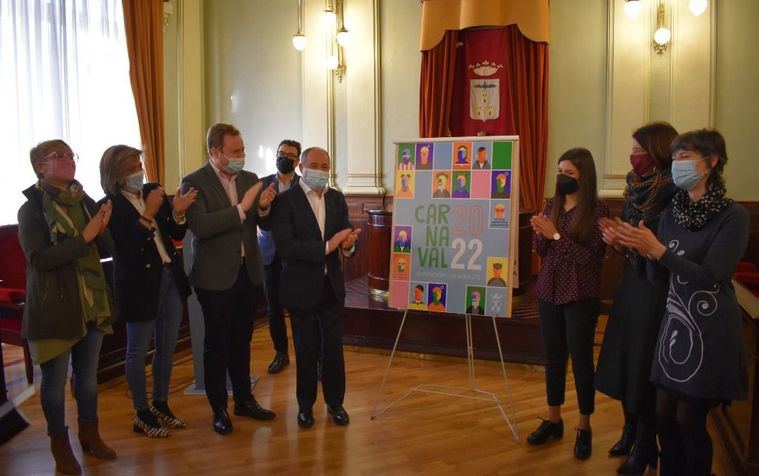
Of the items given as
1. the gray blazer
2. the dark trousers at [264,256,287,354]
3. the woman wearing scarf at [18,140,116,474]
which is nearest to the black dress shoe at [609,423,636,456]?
the gray blazer

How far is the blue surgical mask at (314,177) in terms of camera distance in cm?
315

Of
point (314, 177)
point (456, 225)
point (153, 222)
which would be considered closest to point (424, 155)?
point (456, 225)

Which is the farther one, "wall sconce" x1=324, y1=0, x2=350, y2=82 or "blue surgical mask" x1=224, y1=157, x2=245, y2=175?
"wall sconce" x1=324, y1=0, x2=350, y2=82

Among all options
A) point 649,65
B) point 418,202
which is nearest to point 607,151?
point 649,65

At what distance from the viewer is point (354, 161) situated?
6.73m

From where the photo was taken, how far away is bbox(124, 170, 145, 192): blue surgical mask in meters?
2.99

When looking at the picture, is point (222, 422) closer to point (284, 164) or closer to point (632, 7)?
point (284, 164)

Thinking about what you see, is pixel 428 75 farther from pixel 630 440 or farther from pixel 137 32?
pixel 630 440

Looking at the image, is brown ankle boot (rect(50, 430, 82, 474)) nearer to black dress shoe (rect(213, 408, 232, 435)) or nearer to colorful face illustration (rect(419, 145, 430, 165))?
black dress shoe (rect(213, 408, 232, 435))

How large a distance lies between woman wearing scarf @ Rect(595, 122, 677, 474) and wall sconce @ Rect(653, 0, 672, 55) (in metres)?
3.43

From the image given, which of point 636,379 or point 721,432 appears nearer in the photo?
point 636,379

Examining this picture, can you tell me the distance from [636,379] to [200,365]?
2.63 meters

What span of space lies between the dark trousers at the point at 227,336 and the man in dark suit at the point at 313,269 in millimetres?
248

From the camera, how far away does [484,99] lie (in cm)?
594
